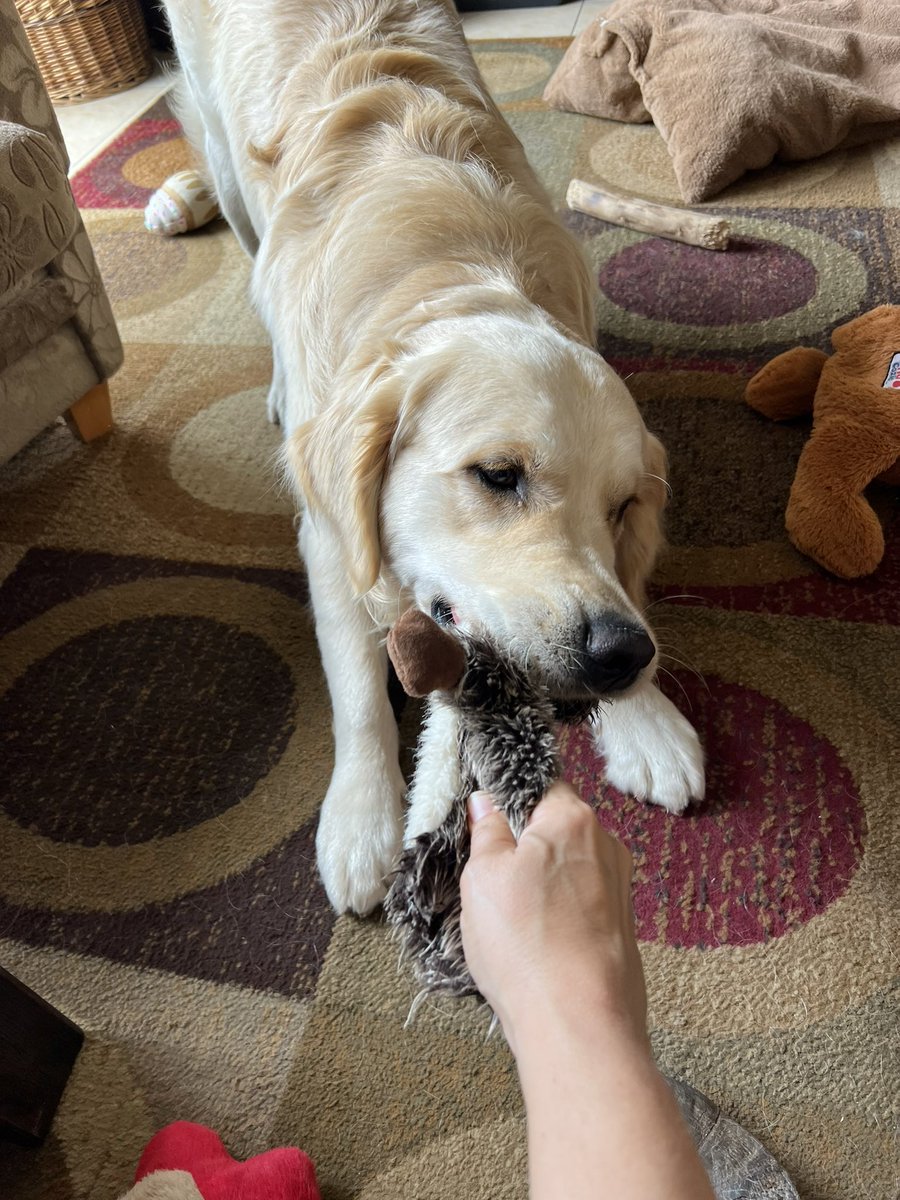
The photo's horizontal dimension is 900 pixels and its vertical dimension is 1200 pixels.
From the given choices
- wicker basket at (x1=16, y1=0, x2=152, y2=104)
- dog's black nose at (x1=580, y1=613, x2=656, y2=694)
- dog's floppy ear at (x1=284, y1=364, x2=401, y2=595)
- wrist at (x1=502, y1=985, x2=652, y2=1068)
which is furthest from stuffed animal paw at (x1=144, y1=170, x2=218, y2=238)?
wrist at (x1=502, y1=985, x2=652, y2=1068)

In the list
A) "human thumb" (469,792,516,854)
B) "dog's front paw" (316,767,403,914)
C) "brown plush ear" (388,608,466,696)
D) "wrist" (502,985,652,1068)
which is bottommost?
"dog's front paw" (316,767,403,914)

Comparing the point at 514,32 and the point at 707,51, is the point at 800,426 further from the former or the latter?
the point at 514,32

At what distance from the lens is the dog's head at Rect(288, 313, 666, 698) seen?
105 centimetres

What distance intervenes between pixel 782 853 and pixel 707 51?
2.60 m

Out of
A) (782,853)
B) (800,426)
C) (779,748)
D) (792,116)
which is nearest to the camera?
(782,853)

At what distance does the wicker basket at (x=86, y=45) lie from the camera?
3623mm

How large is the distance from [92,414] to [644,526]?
1.50 meters


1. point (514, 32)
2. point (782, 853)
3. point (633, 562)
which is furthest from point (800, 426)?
point (514, 32)

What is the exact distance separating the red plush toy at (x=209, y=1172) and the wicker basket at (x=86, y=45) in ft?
13.4

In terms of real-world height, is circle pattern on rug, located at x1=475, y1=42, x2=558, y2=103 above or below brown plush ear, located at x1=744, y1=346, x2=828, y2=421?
above

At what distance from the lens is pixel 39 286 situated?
1866 mm

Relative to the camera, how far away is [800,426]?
2.03 meters

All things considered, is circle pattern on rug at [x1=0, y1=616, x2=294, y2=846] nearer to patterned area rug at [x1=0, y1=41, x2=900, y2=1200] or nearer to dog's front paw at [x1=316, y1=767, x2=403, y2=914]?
patterned area rug at [x1=0, y1=41, x2=900, y2=1200]

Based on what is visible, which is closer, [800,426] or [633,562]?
[633,562]
